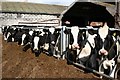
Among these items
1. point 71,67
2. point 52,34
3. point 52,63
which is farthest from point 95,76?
point 52,34

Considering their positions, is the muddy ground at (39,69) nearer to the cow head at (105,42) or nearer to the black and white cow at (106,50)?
the black and white cow at (106,50)

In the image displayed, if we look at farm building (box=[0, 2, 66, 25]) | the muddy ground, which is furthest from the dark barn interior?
the muddy ground

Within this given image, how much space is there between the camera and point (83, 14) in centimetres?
2711

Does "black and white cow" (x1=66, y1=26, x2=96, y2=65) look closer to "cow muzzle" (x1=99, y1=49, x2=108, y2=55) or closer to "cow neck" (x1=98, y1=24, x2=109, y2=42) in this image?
"cow neck" (x1=98, y1=24, x2=109, y2=42)

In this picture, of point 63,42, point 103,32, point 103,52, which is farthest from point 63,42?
point 103,52

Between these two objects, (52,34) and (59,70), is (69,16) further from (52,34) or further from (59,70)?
(59,70)

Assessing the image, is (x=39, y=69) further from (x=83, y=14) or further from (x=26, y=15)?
(x=26, y=15)

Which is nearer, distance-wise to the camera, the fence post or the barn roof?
the fence post

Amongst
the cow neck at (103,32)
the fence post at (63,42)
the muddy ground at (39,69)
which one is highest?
the cow neck at (103,32)

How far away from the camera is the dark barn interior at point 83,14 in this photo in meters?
25.1

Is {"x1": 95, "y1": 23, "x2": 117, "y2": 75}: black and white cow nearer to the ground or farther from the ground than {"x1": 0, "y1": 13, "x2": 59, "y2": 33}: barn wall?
farther from the ground

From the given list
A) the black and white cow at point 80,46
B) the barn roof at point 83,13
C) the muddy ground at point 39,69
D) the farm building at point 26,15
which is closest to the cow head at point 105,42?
the black and white cow at point 80,46

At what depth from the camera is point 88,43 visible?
23.8ft

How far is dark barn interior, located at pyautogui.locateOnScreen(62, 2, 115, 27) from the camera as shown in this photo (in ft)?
82.4
